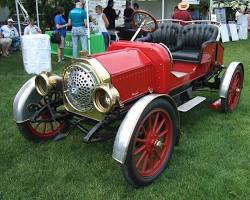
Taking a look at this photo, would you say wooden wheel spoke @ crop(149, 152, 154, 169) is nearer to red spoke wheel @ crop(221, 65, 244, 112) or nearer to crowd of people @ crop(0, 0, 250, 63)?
red spoke wheel @ crop(221, 65, 244, 112)

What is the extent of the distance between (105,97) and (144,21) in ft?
5.48

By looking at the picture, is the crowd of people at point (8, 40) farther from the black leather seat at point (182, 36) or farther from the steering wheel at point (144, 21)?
the steering wheel at point (144, 21)

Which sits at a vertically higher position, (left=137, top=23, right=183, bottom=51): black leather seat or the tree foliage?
the tree foliage

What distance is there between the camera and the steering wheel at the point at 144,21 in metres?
4.52

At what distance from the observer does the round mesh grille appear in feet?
11.2

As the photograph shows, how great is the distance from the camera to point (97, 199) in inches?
125

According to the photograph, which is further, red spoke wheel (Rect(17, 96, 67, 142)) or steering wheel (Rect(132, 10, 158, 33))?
steering wheel (Rect(132, 10, 158, 33))

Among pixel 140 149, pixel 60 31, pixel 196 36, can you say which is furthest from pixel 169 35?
pixel 60 31

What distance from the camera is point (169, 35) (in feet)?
18.9

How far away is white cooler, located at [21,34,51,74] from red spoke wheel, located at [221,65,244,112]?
475cm

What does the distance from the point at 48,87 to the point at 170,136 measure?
1.38 meters

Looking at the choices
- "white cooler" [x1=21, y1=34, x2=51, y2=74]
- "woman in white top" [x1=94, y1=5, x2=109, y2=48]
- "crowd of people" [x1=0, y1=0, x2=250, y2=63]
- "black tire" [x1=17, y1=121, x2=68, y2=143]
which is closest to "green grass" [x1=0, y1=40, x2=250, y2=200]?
"black tire" [x1=17, y1=121, x2=68, y2=143]

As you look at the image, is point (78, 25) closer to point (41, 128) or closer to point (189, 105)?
point (41, 128)

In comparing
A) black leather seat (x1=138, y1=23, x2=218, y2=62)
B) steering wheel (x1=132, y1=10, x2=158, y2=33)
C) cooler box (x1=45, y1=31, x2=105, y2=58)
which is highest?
steering wheel (x1=132, y1=10, x2=158, y2=33)
